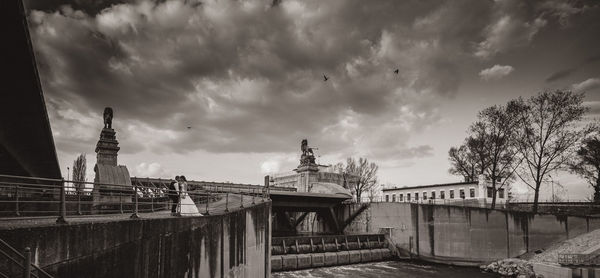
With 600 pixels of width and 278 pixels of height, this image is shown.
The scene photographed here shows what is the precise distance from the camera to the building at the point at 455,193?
57938 millimetres

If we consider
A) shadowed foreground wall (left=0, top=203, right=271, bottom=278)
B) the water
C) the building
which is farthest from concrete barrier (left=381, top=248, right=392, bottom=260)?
shadowed foreground wall (left=0, top=203, right=271, bottom=278)

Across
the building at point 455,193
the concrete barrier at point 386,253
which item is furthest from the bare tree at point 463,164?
the concrete barrier at point 386,253

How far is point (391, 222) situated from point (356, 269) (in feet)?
28.2

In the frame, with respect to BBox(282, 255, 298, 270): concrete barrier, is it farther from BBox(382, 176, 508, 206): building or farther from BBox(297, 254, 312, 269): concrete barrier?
BBox(382, 176, 508, 206): building

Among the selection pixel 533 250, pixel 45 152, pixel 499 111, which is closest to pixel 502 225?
pixel 533 250

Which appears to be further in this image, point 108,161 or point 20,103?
point 108,161

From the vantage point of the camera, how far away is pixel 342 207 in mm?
44812

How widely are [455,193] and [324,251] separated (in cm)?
3720

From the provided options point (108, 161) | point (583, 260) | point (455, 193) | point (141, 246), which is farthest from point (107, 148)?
point (455, 193)

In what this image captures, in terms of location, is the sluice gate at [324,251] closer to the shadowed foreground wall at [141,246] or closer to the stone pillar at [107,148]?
the stone pillar at [107,148]

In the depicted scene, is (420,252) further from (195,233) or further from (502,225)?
(195,233)

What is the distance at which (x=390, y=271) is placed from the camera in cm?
3078

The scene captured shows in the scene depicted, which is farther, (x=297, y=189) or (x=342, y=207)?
(x=297, y=189)

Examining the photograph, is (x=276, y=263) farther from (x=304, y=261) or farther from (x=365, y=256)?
(x=365, y=256)
